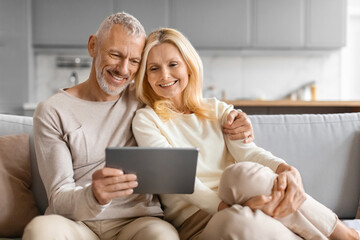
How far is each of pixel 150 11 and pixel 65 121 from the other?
337 centimetres

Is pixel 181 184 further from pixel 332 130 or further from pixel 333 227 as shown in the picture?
pixel 332 130

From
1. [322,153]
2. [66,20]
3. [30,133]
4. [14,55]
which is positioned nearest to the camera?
[30,133]

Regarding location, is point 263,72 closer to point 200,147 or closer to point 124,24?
point 200,147

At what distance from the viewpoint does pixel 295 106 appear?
4312 mm

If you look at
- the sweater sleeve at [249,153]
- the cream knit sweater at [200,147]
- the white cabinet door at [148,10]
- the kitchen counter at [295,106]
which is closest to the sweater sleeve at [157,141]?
the cream knit sweater at [200,147]

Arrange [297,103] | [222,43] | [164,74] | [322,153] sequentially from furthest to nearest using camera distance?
1. [222,43]
2. [297,103]
3. [322,153]
4. [164,74]

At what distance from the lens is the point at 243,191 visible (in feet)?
4.64

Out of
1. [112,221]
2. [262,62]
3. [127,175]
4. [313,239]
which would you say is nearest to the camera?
[127,175]

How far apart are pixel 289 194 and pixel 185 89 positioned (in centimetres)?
70

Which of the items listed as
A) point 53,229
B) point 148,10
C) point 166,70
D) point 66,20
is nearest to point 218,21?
point 148,10

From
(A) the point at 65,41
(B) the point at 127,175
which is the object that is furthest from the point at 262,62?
(B) the point at 127,175

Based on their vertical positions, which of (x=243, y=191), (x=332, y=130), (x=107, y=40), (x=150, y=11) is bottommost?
(x=243, y=191)

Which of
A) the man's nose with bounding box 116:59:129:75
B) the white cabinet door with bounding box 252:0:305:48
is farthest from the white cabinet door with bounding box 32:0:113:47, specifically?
the man's nose with bounding box 116:59:129:75

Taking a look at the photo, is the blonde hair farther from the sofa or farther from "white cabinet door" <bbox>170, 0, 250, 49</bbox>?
"white cabinet door" <bbox>170, 0, 250, 49</bbox>
